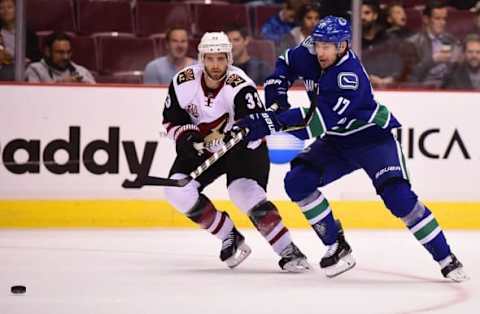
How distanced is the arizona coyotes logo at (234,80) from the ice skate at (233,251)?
71 centimetres

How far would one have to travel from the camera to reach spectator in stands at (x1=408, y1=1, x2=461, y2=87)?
757 centimetres

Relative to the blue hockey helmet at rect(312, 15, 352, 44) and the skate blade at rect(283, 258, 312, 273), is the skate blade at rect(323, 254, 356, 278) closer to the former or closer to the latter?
the skate blade at rect(283, 258, 312, 273)

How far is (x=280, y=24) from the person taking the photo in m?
7.55

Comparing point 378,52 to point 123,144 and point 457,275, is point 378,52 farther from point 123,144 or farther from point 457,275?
point 457,275

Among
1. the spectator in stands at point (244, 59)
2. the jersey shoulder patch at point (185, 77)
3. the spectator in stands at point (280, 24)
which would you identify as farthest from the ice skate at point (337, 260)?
the spectator in stands at point (280, 24)

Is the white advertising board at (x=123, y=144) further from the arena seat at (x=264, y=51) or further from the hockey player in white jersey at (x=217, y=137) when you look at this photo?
the hockey player in white jersey at (x=217, y=137)

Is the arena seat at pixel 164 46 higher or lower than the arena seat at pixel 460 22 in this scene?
lower

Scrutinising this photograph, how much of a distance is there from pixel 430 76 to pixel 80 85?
7.10 feet

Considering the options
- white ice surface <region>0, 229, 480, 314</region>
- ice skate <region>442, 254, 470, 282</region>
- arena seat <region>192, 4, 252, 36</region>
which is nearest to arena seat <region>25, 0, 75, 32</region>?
arena seat <region>192, 4, 252, 36</region>

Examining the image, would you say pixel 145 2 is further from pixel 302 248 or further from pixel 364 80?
pixel 364 80

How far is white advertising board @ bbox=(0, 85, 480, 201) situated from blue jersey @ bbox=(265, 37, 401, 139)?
1976 millimetres

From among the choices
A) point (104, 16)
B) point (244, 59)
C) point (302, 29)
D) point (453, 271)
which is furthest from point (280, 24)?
point (453, 271)

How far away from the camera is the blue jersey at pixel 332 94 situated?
510 centimetres

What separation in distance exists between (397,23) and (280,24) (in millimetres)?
731
